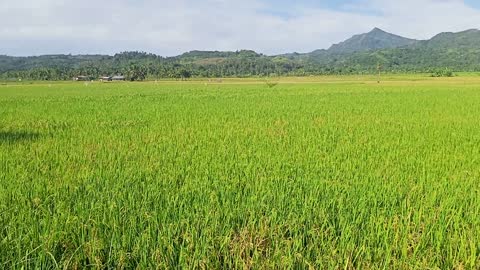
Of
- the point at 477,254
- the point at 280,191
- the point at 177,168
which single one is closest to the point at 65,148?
the point at 177,168

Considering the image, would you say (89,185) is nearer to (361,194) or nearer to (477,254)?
(361,194)

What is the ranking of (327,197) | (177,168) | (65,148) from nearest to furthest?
(327,197) < (177,168) < (65,148)

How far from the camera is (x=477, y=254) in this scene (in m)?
3.04

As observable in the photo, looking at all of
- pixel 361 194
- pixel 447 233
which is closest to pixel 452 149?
pixel 361 194

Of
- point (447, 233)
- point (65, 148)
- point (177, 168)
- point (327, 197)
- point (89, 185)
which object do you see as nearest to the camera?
point (447, 233)

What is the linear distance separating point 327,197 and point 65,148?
5.08 meters

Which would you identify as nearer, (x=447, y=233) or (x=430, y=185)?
(x=447, y=233)

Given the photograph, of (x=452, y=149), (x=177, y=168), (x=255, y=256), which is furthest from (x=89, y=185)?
(x=452, y=149)

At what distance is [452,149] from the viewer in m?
7.56

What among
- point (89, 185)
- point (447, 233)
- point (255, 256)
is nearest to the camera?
point (255, 256)

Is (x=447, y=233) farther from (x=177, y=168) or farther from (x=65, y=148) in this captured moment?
(x=65, y=148)

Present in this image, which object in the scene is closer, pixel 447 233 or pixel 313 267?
pixel 313 267

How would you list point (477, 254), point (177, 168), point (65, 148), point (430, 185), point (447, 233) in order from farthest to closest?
point (65, 148) < point (177, 168) < point (430, 185) < point (447, 233) < point (477, 254)

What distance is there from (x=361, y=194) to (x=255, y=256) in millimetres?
1754
